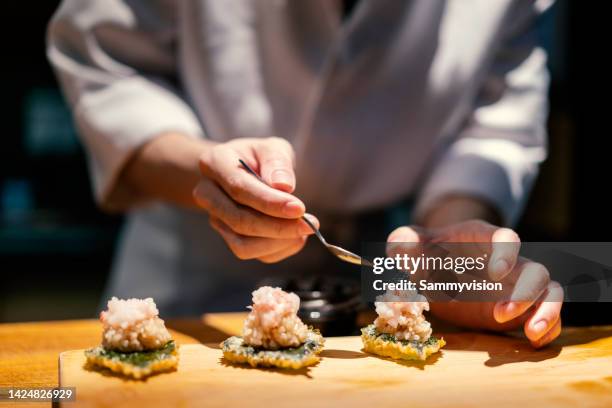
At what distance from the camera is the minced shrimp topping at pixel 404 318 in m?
1.18

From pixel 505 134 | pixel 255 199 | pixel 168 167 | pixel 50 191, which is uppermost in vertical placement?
pixel 50 191

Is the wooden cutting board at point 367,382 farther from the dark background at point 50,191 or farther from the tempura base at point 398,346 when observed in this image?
the dark background at point 50,191

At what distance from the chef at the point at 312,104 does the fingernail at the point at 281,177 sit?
42 cm

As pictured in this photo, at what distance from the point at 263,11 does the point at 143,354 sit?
1.00 m

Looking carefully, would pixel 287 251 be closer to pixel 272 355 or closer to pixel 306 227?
pixel 306 227

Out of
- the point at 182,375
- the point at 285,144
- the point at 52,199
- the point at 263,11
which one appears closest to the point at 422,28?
the point at 263,11

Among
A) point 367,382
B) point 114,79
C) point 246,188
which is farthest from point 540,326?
point 114,79

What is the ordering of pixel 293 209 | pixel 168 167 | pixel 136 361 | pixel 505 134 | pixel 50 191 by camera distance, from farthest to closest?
pixel 50 191, pixel 505 134, pixel 168 167, pixel 293 209, pixel 136 361

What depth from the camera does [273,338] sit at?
1119 millimetres

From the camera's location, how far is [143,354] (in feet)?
3.49

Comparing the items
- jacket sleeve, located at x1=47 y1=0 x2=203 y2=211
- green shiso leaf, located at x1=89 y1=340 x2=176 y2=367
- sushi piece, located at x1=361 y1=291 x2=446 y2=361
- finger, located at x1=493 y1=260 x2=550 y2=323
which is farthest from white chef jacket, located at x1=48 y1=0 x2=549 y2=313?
green shiso leaf, located at x1=89 y1=340 x2=176 y2=367

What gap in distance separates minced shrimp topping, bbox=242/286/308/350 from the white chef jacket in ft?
2.08

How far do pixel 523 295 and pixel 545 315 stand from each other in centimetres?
6

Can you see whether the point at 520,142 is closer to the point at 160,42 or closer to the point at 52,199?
the point at 160,42
